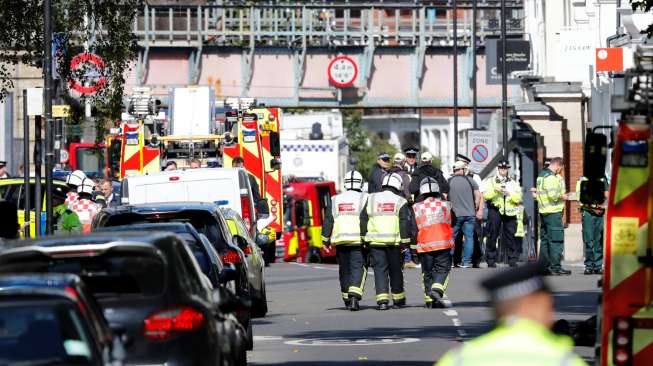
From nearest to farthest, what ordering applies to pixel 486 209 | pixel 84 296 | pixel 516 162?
pixel 84 296, pixel 486 209, pixel 516 162

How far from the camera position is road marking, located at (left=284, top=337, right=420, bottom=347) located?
17.5 metres

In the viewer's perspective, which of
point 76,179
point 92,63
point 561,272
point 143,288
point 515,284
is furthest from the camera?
point 561,272

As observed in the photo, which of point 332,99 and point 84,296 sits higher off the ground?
point 332,99

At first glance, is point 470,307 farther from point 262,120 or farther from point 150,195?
point 262,120

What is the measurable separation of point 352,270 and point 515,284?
622 inches

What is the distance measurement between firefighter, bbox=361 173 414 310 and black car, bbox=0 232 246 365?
1015 cm

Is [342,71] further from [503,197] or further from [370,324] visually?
[370,324]

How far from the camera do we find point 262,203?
28.2 metres

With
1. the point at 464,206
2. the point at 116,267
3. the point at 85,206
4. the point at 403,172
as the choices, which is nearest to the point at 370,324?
the point at 85,206

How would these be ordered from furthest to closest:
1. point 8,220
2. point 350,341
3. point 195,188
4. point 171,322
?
1. point 195,188
2. point 8,220
3. point 350,341
4. point 171,322

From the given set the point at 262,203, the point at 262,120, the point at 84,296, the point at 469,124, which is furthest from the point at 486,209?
the point at 469,124

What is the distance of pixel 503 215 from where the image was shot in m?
32.6

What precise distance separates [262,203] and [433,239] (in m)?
6.66

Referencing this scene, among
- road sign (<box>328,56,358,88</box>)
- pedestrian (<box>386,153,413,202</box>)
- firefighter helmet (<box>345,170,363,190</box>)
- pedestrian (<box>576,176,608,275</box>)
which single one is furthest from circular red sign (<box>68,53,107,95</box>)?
road sign (<box>328,56,358,88</box>)
